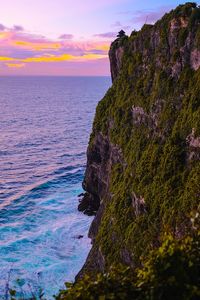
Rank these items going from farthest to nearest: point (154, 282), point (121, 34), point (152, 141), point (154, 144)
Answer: point (121, 34), point (152, 141), point (154, 144), point (154, 282)

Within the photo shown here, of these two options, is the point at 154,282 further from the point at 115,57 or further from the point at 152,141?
the point at 115,57

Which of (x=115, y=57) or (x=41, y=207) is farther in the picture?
(x=41, y=207)

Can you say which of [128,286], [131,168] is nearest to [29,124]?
[131,168]

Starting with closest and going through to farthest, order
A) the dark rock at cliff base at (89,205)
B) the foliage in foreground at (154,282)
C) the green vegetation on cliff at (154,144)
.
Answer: the foliage in foreground at (154,282) → the green vegetation on cliff at (154,144) → the dark rock at cliff base at (89,205)

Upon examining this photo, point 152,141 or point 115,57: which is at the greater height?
point 115,57

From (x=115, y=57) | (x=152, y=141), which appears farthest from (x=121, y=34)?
(x=152, y=141)

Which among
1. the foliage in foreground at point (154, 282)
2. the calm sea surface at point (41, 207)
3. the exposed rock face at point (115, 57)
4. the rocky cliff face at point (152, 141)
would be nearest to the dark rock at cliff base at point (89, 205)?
the calm sea surface at point (41, 207)

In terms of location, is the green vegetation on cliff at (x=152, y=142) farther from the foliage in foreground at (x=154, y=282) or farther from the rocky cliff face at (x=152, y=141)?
the foliage in foreground at (x=154, y=282)
